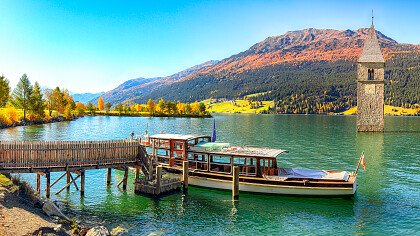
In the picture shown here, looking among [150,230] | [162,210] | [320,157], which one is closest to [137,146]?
[162,210]

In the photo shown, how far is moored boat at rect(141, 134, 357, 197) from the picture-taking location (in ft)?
130

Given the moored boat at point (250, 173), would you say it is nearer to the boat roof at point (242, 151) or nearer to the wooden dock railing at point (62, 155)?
the boat roof at point (242, 151)

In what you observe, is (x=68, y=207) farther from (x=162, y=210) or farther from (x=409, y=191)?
(x=409, y=191)

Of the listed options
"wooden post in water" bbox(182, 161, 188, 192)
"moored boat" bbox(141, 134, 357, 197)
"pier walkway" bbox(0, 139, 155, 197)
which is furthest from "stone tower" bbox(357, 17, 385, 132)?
"pier walkway" bbox(0, 139, 155, 197)

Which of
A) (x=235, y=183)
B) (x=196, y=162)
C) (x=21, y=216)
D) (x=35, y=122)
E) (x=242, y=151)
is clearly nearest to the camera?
(x=21, y=216)

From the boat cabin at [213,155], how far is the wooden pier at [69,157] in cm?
471

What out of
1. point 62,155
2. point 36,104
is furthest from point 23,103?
point 62,155

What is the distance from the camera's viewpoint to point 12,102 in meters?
135

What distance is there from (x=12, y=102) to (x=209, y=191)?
386 feet

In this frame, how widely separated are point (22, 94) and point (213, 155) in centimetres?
11437

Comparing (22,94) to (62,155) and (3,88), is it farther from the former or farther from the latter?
(62,155)

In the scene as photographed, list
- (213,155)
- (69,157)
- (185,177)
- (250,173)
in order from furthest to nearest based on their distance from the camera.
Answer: (213,155) → (250,173) → (185,177) → (69,157)

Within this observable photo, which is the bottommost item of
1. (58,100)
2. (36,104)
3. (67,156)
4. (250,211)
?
(250,211)

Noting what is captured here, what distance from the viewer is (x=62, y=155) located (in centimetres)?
3562
